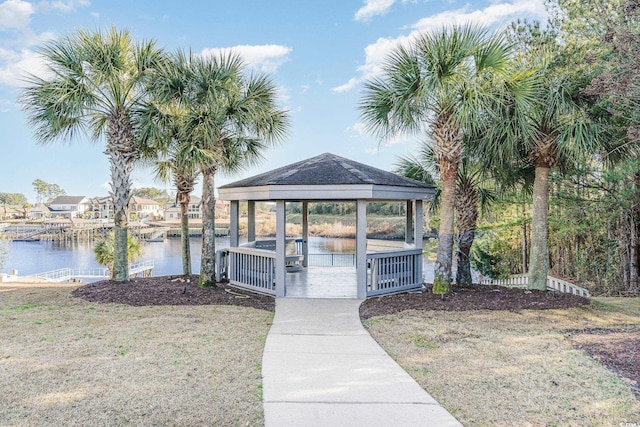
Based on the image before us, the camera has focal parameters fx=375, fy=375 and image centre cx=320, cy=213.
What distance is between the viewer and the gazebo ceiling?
8.04 meters

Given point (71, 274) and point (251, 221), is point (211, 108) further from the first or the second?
point (71, 274)

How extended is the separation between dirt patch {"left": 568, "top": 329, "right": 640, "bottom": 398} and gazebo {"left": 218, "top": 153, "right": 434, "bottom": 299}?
3.77 m

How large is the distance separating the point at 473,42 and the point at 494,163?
2.89 m

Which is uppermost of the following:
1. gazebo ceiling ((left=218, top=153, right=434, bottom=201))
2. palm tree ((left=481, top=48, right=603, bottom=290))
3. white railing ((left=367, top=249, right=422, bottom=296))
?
A: palm tree ((left=481, top=48, right=603, bottom=290))

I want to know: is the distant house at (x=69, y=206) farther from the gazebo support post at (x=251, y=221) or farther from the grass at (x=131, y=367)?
the grass at (x=131, y=367)

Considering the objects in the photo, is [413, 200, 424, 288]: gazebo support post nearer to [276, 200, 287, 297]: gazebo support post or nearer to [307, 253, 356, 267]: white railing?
[276, 200, 287, 297]: gazebo support post

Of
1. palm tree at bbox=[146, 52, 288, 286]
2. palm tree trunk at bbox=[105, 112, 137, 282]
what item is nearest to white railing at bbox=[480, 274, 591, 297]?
palm tree at bbox=[146, 52, 288, 286]

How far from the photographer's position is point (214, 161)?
8812 mm

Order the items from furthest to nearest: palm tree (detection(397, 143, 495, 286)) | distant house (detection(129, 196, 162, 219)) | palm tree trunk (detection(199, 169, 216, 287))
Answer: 1. distant house (detection(129, 196, 162, 219))
2. palm tree (detection(397, 143, 495, 286))
3. palm tree trunk (detection(199, 169, 216, 287))

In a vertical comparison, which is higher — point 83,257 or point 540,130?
point 540,130

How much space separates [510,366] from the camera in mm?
4301

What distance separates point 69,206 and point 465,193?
271 feet

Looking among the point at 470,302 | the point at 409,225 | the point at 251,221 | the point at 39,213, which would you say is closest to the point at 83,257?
the point at 251,221

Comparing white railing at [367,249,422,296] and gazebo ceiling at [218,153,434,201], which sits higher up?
gazebo ceiling at [218,153,434,201]
